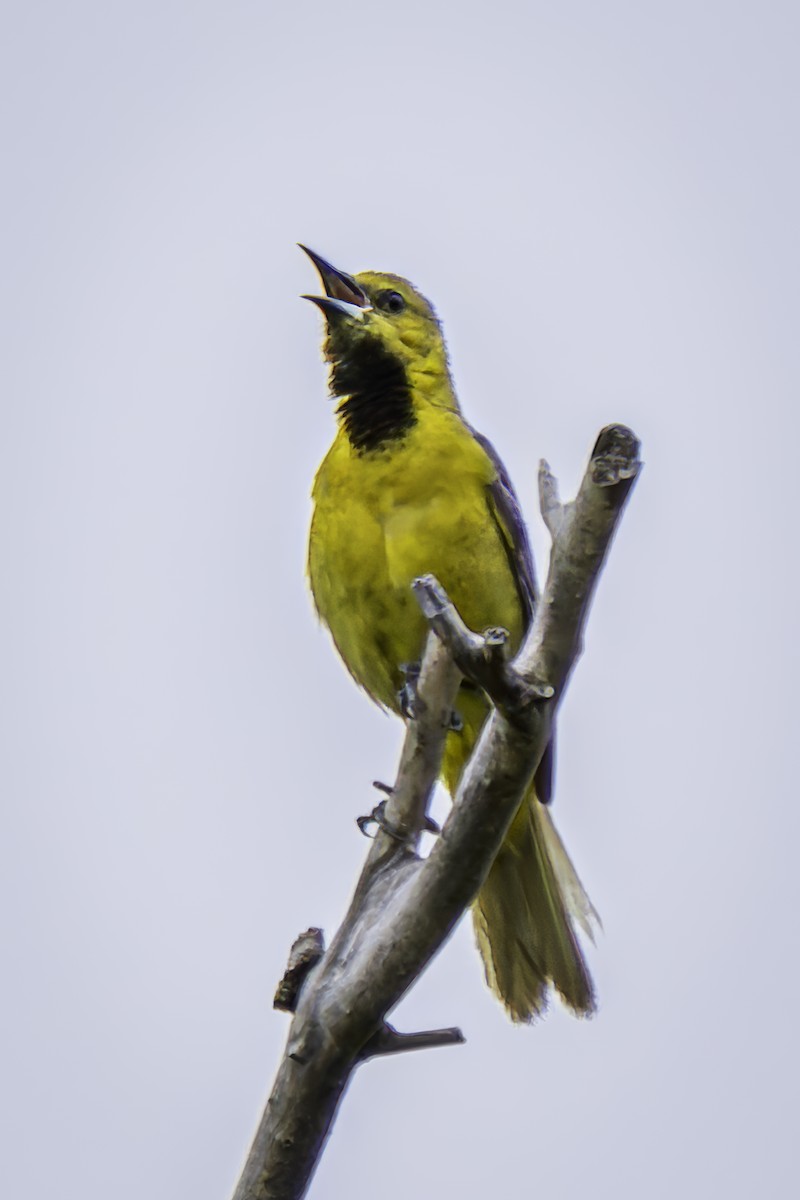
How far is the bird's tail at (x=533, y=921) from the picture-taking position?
238 inches

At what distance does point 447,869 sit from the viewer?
4.61m

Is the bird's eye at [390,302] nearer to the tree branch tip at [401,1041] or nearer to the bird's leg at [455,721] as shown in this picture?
the bird's leg at [455,721]

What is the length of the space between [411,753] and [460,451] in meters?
1.83

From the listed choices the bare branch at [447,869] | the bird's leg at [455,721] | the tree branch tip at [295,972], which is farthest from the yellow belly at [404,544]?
the tree branch tip at [295,972]

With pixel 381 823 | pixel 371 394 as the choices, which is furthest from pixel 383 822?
pixel 371 394

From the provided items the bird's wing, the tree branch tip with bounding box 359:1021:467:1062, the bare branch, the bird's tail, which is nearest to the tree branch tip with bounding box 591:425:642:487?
the bare branch

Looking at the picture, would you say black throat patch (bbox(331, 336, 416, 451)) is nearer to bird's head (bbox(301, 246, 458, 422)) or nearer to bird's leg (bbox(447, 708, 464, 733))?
bird's head (bbox(301, 246, 458, 422))

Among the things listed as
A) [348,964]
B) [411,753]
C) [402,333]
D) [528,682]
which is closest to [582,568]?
[528,682]

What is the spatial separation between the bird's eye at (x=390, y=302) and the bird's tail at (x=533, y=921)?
2519 mm

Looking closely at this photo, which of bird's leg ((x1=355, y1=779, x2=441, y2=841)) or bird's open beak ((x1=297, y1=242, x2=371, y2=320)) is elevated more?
bird's open beak ((x1=297, y1=242, x2=371, y2=320))

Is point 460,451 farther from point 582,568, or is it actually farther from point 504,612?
point 582,568

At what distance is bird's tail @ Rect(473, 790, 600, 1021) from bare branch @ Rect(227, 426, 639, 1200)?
137 centimetres

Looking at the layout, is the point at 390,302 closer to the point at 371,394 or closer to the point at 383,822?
the point at 371,394

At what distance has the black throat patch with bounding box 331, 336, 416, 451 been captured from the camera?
21.8ft
